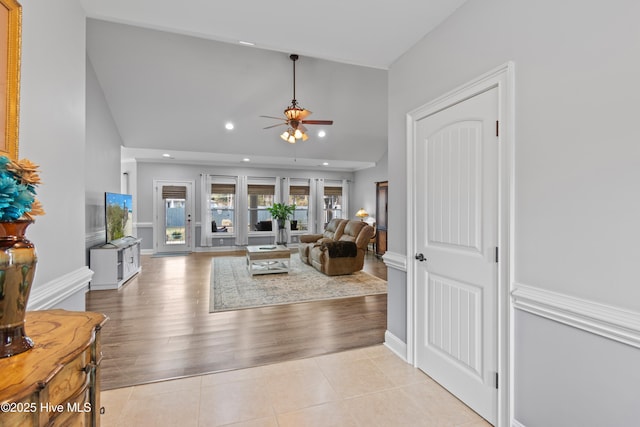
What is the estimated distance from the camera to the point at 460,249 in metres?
2.00

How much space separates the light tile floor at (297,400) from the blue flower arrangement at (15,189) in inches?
62.5

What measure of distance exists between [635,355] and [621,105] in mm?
1028

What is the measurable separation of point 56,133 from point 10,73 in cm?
43

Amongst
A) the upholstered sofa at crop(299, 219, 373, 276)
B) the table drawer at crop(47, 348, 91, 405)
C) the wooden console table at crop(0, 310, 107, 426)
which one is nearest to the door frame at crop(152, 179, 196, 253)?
the upholstered sofa at crop(299, 219, 373, 276)

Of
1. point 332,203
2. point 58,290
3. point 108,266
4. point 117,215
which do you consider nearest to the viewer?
point 58,290

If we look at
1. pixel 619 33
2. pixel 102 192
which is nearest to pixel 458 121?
pixel 619 33

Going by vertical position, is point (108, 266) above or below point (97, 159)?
below

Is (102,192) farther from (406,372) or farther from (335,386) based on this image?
(406,372)

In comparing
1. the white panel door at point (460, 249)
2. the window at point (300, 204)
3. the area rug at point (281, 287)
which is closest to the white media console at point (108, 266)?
the area rug at point (281, 287)

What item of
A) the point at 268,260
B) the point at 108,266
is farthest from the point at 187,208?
the point at 268,260

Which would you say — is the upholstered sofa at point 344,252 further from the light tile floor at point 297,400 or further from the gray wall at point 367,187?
the light tile floor at point 297,400

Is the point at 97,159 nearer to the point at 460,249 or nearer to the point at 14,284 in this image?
the point at 14,284

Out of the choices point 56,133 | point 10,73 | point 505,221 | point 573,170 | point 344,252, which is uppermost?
point 10,73

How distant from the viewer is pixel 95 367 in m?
1.05
